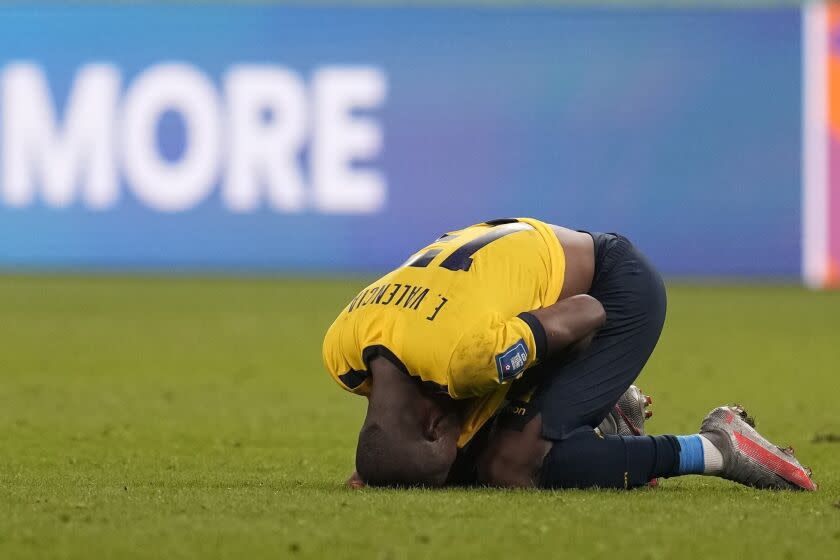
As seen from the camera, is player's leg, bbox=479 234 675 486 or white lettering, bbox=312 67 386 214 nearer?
player's leg, bbox=479 234 675 486

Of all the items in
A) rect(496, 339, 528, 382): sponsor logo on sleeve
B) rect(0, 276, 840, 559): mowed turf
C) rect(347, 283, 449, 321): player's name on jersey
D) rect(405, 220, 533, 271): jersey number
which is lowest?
rect(0, 276, 840, 559): mowed turf

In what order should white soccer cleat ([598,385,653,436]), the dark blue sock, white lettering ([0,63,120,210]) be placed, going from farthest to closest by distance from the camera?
1. white lettering ([0,63,120,210])
2. white soccer cleat ([598,385,653,436])
3. the dark blue sock

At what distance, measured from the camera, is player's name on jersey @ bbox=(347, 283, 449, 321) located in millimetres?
4507

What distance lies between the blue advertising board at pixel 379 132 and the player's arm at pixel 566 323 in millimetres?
13871

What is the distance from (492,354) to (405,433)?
41cm

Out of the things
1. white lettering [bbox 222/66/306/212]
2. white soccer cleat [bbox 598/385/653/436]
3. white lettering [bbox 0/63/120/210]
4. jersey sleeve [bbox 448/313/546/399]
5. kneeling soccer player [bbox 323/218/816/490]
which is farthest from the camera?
white lettering [bbox 0/63/120/210]

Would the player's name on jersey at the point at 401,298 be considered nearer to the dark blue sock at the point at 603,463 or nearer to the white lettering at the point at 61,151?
the dark blue sock at the point at 603,463

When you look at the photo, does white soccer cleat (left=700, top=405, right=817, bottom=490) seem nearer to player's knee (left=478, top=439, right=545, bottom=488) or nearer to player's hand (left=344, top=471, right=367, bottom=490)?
player's knee (left=478, top=439, right=545, bottom=488)

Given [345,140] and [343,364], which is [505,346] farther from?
[345,140]

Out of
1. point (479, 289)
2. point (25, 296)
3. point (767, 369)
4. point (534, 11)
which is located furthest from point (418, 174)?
point (479, 289)

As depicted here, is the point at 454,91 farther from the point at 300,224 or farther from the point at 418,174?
the point at 300,224

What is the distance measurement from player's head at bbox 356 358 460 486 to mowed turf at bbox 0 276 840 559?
0.08 m

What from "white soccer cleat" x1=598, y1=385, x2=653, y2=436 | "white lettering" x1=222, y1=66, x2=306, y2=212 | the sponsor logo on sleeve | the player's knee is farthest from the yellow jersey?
"white lettering" x1=222, y1=66, x2=306, y2=212

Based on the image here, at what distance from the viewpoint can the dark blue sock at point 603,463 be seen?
15.1 feet
